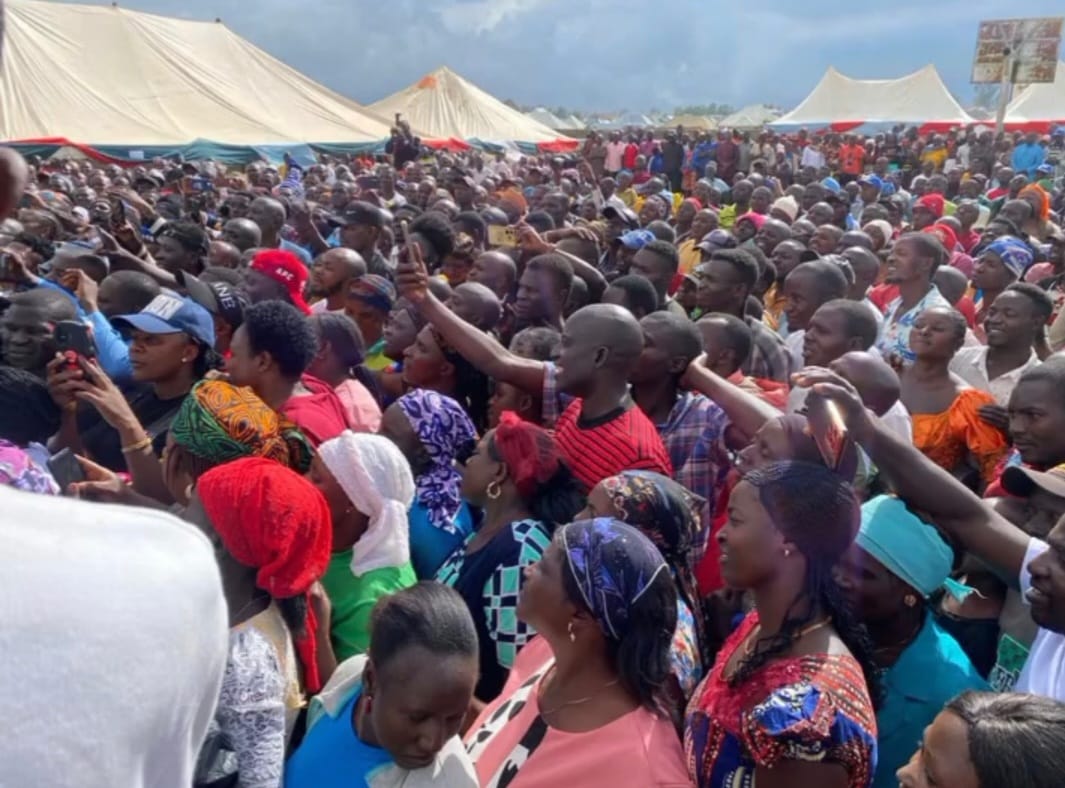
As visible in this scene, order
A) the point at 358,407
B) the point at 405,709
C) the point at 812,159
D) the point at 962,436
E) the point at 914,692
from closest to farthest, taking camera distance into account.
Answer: the point at 405,709 < the point at 914,692 < the point at 358,407 < the point at 962,436 < the point at 812,159

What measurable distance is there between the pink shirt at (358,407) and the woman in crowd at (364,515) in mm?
885

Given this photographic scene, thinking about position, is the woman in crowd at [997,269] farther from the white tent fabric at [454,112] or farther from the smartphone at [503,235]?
the white tent fabric at [454,112]

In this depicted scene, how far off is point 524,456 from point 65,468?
5.48 ft

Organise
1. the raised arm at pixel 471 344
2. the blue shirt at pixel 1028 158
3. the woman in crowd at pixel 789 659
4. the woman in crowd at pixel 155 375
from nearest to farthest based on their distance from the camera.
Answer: the woman in crowd at pixel 789 659
the woman in crowd at pixel 155 375
the raised arm at pixel 471 344
the blue shirt at pixel 1028 158

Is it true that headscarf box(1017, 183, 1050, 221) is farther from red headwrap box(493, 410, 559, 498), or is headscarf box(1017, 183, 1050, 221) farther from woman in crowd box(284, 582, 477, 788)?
woman in crowd box(284, 582, 477, 788)

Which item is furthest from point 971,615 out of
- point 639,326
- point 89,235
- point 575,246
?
point 89,235

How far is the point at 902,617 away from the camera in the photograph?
2.37 metres

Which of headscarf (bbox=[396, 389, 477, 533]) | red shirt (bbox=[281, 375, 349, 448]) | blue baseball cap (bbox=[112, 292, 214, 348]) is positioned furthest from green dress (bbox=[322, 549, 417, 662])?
blue baseball cap (bbox=[112, 292, 214, 348])

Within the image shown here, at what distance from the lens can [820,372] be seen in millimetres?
2572

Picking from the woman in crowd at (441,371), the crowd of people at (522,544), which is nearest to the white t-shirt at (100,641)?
the crowd of people at (522,544)

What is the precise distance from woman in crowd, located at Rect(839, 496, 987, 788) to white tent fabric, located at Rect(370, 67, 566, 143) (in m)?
33.8

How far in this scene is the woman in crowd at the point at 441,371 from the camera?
4211mm

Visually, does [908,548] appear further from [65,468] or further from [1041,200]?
[1041,200]

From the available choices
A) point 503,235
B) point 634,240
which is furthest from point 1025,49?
point 503,235
